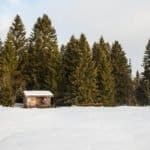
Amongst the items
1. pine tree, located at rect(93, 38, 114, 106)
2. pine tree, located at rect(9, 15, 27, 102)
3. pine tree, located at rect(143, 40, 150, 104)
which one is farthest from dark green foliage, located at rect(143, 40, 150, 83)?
pine tree, located at rect(9, 15, 27, 102)

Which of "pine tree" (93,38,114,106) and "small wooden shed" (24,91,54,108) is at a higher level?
"pine tree" (93,38,114,106)

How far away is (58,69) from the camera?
64875mm

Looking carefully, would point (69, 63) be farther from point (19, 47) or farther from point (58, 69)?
point (19, 47)

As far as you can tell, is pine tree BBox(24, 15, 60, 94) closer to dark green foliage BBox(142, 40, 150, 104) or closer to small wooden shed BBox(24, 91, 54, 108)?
small wooden shed BBox(24, 91, 54, 108)

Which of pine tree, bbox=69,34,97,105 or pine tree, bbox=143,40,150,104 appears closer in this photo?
pine tree, bbox=69,34,97,105

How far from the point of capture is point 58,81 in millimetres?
64188
